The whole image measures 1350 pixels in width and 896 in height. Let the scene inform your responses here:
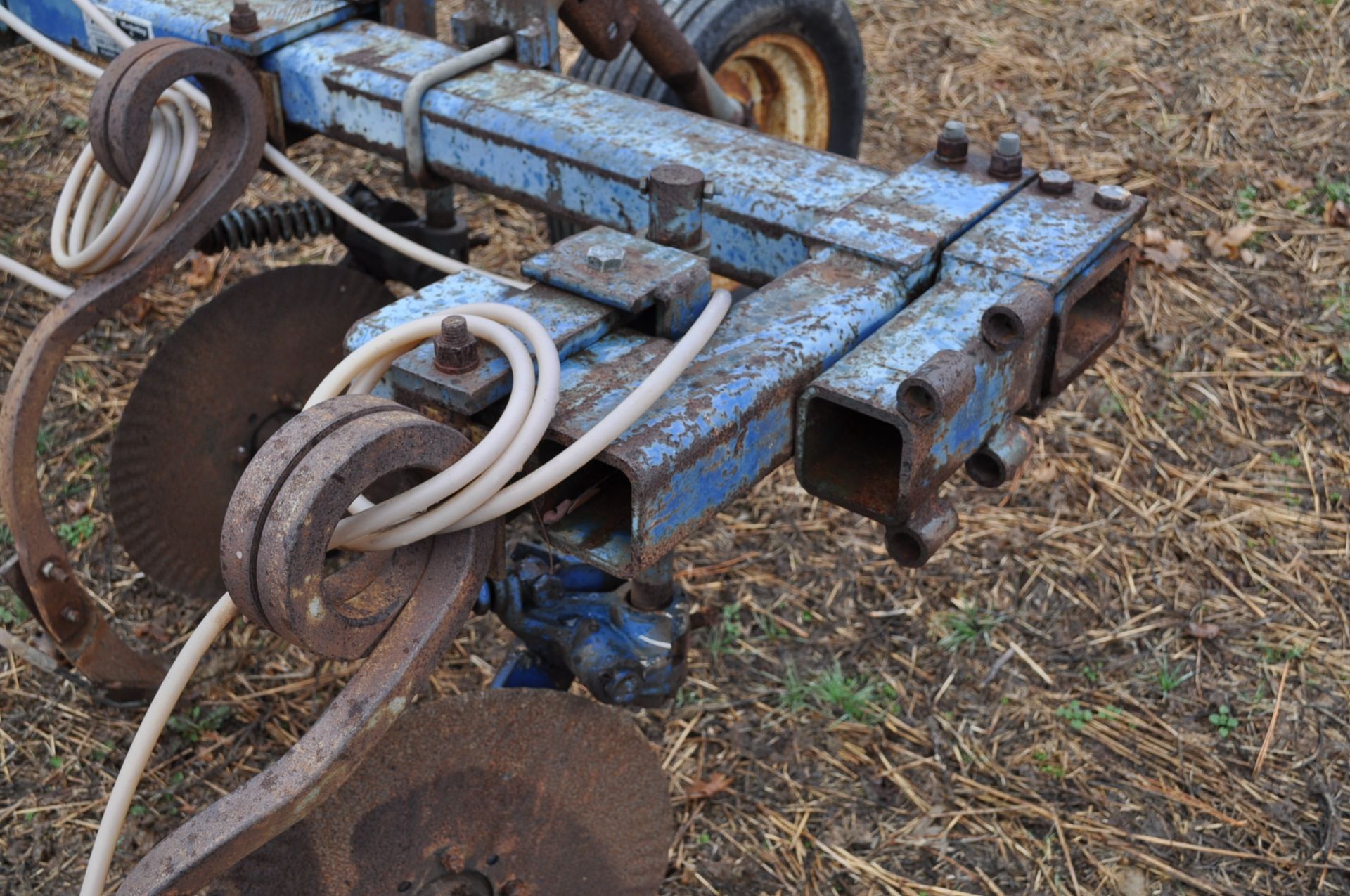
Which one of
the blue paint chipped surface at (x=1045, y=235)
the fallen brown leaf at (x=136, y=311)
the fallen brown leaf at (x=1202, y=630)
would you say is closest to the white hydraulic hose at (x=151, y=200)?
the blue paint chipped surface at (x=1045, y=235)

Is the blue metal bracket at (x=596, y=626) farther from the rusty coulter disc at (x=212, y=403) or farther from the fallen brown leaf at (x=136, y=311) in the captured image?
the fallen brown leaf at (x=136, y=311)

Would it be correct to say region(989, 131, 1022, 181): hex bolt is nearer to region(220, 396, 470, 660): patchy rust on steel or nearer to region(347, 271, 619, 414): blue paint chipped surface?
region(347, 271, 619, 414): blue paint chipped surface

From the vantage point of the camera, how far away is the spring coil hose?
273cm

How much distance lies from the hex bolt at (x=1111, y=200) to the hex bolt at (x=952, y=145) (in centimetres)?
21

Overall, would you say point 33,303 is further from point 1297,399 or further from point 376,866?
point 1297,399

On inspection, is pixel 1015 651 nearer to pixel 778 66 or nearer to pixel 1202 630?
pixel 1202 630

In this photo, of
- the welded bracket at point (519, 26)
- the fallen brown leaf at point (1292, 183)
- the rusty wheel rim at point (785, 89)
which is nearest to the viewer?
the welded bracket at point (519, 26)

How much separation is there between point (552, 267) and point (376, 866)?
0.86 meters

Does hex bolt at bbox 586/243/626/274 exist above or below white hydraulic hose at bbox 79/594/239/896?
above

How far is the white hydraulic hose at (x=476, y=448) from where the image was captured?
4.18 ft

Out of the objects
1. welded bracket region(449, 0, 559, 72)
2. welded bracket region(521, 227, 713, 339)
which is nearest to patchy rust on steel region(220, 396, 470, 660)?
welded bracket region(521, 227, 713, 339)

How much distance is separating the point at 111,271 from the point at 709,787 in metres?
1.37

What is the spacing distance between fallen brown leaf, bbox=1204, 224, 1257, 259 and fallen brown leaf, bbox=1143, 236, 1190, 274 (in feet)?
0.25

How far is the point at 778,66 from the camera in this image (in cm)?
331
